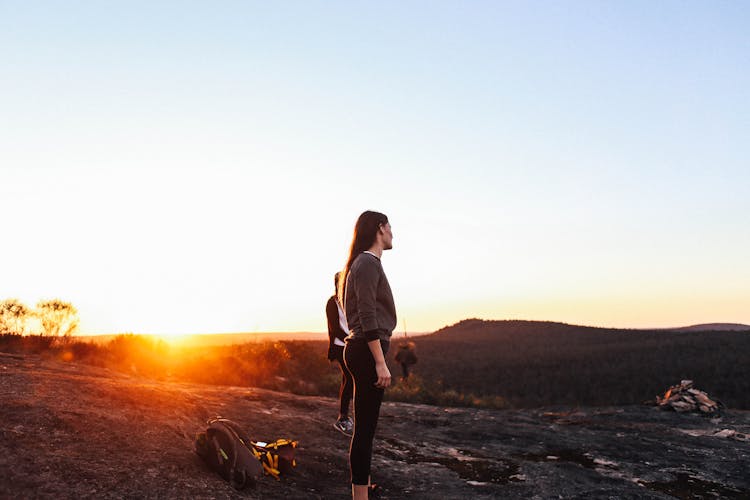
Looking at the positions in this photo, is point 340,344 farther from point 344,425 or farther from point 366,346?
point 366,346

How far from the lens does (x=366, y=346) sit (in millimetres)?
3846

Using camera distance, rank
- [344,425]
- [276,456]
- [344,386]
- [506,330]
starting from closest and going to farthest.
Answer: [276,456], [344,386], [344,425], [506,330]

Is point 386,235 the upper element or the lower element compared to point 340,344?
upper

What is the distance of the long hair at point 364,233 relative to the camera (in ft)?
13.5

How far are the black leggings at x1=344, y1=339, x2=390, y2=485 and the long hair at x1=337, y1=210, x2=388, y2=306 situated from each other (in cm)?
52

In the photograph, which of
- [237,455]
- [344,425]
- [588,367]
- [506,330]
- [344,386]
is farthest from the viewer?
[506,330]

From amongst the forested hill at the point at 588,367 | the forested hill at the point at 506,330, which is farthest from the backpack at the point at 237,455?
the forested hill at the point at 506,330

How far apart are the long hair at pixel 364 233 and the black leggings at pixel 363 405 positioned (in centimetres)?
52

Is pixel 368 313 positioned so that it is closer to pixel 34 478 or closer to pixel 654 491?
pixel 34 478

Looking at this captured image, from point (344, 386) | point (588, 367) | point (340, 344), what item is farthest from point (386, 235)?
point (588, 367)

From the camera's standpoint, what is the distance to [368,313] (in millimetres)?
3756

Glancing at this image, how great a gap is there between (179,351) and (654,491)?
15.8 metres

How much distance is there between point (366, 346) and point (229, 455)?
6.24 feet

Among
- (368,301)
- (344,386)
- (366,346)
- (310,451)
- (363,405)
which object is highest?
(368,301)
